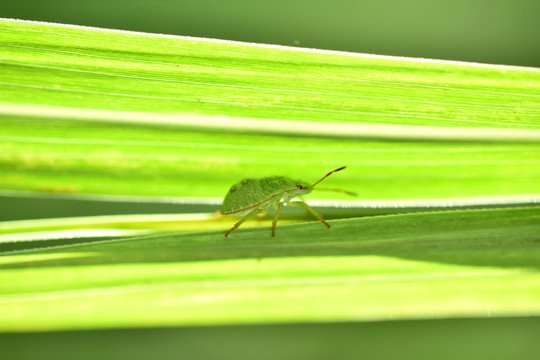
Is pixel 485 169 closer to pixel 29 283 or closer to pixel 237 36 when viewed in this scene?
pixel 237 36

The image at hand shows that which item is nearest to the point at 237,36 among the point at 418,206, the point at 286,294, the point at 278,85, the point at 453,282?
the point at 278,85

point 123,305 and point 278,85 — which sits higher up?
point 278,85

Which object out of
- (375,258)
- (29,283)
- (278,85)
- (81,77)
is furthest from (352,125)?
(29,283)

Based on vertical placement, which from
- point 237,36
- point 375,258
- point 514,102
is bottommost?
point 375,258

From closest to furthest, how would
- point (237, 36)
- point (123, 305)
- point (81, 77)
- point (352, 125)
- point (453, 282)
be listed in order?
point (123, 305) → point (453, 282) → point (81, 77) → point (352, 125) → point (237, 36)

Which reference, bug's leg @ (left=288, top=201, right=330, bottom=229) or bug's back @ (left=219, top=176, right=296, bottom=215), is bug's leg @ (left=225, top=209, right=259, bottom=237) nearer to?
bug's back @ (left=219, top=176, right=296, bottom=215)

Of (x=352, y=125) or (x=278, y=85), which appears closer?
(x=278, y=85)

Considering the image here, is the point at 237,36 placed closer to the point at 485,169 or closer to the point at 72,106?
the point at 72,106

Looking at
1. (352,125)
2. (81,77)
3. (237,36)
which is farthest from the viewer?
(237,36)

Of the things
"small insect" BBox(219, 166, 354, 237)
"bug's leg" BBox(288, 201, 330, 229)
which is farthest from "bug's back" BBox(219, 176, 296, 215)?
"bug's leg" BBox(288, 201, 330, 229)

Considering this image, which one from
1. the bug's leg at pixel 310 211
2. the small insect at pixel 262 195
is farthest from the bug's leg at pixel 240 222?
the bug's leg at pixel 310 211
